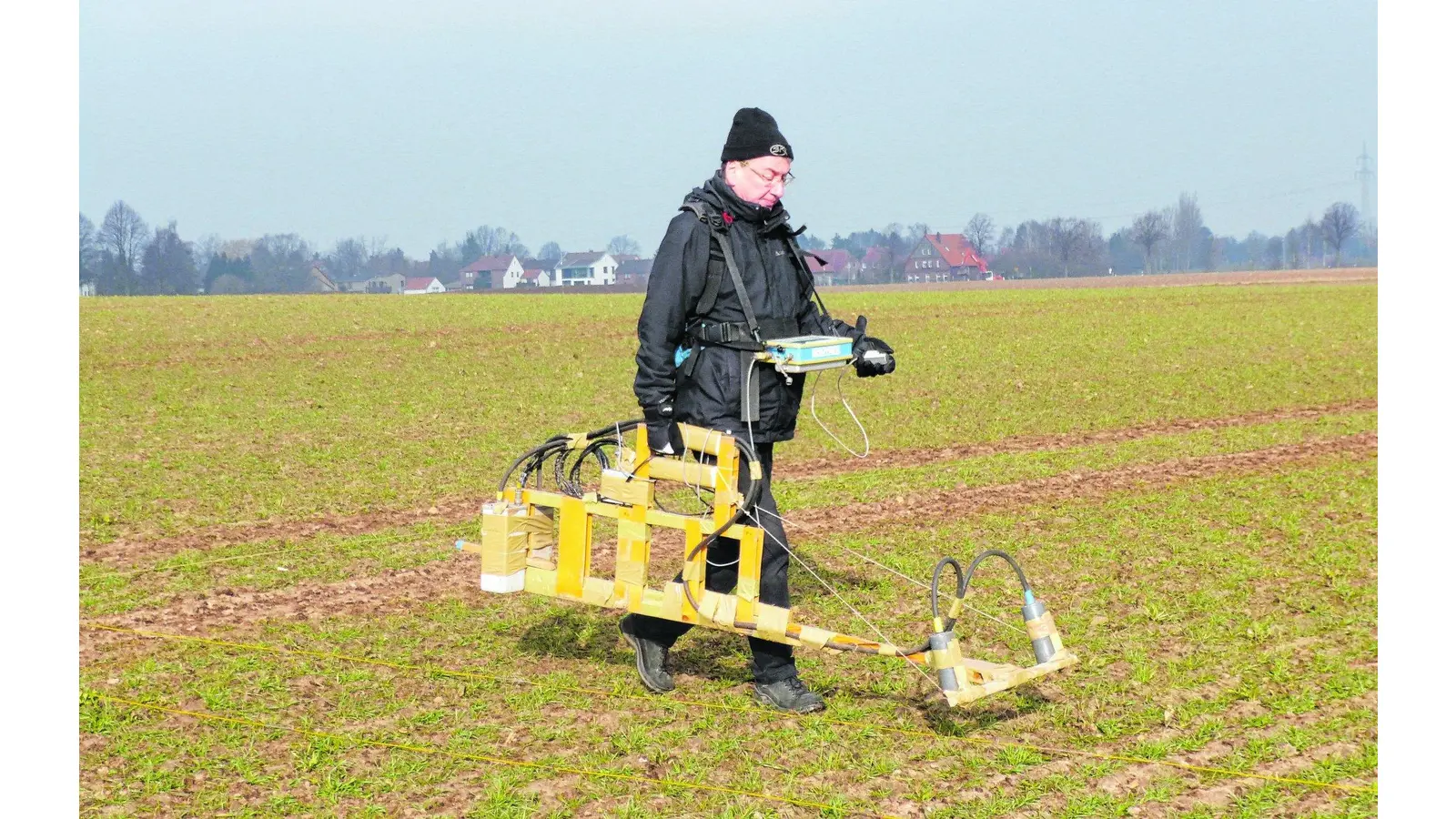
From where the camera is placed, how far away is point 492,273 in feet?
457

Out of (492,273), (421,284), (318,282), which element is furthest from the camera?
(492,273)

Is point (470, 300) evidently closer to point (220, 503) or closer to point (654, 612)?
point (220, 503)

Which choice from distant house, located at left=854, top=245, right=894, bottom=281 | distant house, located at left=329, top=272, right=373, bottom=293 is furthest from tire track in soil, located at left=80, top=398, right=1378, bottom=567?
distant house, located at left=854, top=245, right=894, bottom=281

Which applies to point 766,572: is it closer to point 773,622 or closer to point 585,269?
point 773,622

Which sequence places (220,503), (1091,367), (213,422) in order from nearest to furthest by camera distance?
(220,503), (213,422), (1091,367)

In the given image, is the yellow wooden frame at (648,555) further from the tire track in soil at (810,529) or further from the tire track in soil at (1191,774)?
the tire track in soil at (810,529)

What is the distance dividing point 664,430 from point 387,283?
125466mm

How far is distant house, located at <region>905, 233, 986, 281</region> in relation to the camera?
479 ft

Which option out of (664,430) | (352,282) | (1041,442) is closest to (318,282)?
(352,282)

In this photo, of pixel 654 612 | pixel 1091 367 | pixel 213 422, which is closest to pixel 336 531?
pixel 654 612

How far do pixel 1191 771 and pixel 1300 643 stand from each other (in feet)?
6.61

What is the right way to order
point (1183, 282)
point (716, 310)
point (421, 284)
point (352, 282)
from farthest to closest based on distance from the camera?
point (421, 284)
point (352, 282)
point (1183, 282)
point (716, 310)

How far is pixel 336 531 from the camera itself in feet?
32.7

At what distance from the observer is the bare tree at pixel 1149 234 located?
167 m
